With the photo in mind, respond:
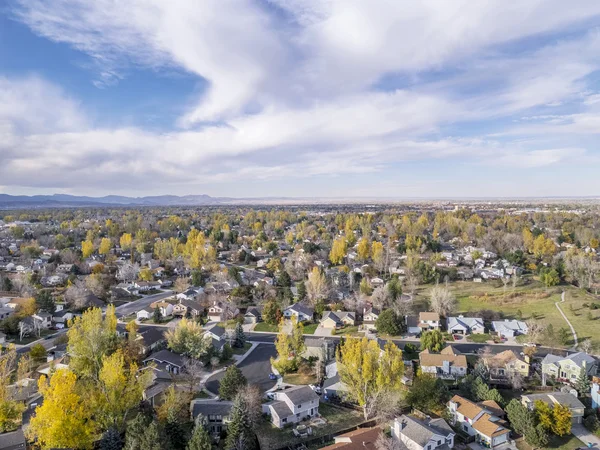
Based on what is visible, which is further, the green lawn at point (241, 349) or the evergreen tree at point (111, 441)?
the green lawn at point (241, 349)

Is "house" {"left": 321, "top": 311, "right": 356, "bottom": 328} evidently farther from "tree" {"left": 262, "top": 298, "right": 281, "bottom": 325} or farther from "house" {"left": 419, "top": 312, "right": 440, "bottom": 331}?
"house" {"left": 419, "top": 312, "right": 440, "bottom": 331}

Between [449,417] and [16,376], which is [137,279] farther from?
[449,417]

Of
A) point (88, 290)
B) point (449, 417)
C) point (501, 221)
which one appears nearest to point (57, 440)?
point (449, 417)

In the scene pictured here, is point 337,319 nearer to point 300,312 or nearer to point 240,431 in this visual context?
point 300,312

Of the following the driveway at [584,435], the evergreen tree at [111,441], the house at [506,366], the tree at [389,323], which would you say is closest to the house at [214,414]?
the evergreen tree at [111,441]

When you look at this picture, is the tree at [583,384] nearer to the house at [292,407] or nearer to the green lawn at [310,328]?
the house at [292,407]

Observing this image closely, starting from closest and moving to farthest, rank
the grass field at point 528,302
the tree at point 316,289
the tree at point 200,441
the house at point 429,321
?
the tree at point 200,441, the house at point 429,321, the grass field at point 528,302, the tree at point 316,289
